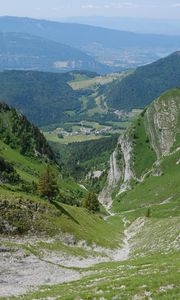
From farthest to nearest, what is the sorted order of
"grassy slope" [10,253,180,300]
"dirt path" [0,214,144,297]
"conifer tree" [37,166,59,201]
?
1. "conifer tree" [37,166,59,201]
2. "dirt path" [0,214,144,297]
3. "grassy slope" [10,253,180,300]

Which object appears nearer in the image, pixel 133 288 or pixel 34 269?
pixel 133 288

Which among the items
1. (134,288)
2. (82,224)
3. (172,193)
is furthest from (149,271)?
(172,193)

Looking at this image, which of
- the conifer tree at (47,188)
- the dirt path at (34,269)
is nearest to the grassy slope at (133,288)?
the dirt path at (34,269)

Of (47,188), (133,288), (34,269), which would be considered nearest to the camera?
(133,288)

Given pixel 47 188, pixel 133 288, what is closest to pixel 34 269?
pixel 133 288

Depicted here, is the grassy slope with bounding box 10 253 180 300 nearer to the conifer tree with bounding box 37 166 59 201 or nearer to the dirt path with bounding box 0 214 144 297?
the dirt path with bounding box 0 214 144 297

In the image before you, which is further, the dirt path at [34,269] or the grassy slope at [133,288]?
the dirt path at [34,269]

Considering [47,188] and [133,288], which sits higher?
[133,288]

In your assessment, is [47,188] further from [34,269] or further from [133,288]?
[133,288]

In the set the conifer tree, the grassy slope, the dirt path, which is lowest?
the conifer tree

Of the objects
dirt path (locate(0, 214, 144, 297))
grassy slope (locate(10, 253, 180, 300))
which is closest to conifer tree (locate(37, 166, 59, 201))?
dirt path (locate(0, 214, 144, 297))

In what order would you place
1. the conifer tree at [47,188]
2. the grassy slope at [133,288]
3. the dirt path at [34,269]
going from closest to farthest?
the grassy slope at [133,288]
the dirt path at [34,269]
the conifer tree at [47,188]

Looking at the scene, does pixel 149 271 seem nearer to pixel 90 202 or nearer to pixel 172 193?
pixel 90 202

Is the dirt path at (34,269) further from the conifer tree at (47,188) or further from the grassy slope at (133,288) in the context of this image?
the conifer tree at (47,188)
